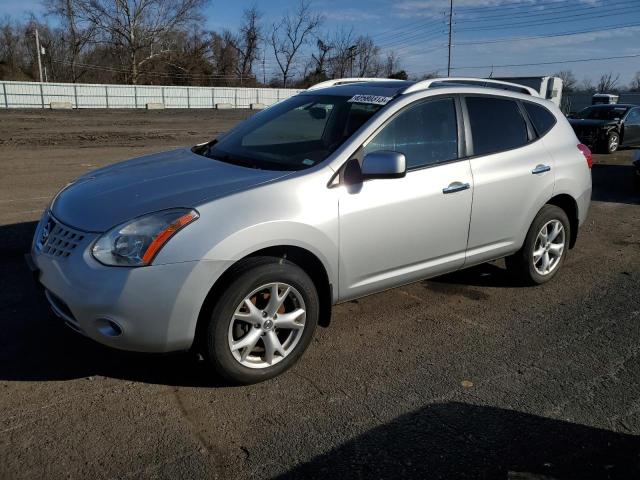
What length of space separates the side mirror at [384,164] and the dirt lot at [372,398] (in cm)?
125

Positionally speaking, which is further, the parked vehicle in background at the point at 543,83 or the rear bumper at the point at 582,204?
the parked vehicle in background at the point at 543,83

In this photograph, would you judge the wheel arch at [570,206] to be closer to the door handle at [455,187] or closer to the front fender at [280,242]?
the door handle at [455,187]

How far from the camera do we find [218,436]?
2.91 m

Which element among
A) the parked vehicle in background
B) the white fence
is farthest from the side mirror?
the white fence

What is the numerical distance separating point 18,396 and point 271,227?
1730 millimetres

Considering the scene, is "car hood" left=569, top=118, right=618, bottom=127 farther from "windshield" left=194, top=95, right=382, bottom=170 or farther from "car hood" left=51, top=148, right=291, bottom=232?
"car hood" left=51, top=148, right=291, bottom=232

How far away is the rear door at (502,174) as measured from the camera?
4.43 m

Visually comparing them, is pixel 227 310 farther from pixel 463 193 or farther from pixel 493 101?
pixel 493 101

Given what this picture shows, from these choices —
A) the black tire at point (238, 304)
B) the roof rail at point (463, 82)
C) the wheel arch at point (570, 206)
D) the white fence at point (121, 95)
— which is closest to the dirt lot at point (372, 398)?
the black tire at point (238, 304)

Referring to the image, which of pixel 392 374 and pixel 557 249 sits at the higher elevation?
pixel 557 249

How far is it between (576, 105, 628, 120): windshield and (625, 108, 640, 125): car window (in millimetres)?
245

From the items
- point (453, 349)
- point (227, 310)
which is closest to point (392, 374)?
point (453, 349)

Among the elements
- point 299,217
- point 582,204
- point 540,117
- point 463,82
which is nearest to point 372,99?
point 463,82

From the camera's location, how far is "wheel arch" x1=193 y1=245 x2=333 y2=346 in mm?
3158
